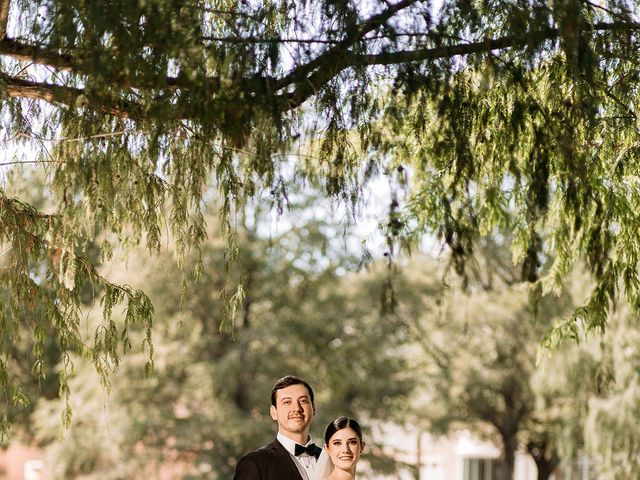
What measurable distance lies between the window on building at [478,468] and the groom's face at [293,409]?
30560mm

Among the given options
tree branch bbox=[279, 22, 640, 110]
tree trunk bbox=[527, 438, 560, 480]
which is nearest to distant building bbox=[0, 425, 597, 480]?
tree trunk bbox=[527, 438, 560, 480]

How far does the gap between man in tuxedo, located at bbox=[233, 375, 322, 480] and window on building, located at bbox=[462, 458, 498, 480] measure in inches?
1202

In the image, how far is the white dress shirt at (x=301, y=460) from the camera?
4.86 metres

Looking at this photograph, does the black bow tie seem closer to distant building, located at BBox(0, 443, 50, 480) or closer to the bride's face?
the bride's face

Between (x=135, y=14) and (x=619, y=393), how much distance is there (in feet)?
46.6

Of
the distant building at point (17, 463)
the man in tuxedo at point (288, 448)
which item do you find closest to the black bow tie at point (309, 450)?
the man in tuxedo at point (288, 448)

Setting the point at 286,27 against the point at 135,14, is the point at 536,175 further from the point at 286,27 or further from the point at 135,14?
the point at 135,14

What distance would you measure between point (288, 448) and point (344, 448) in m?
0.34

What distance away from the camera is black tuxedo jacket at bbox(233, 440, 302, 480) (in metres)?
4.79

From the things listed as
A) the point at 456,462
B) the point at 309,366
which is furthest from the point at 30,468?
the point at 456,462

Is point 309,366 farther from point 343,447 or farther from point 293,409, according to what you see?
point 343,447

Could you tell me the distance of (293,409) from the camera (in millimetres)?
4867

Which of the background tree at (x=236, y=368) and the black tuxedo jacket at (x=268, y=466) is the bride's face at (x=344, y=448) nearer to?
the black tuxedo jacket at (x=268, y=466)

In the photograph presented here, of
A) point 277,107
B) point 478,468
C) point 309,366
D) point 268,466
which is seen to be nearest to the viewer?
point 277,107
